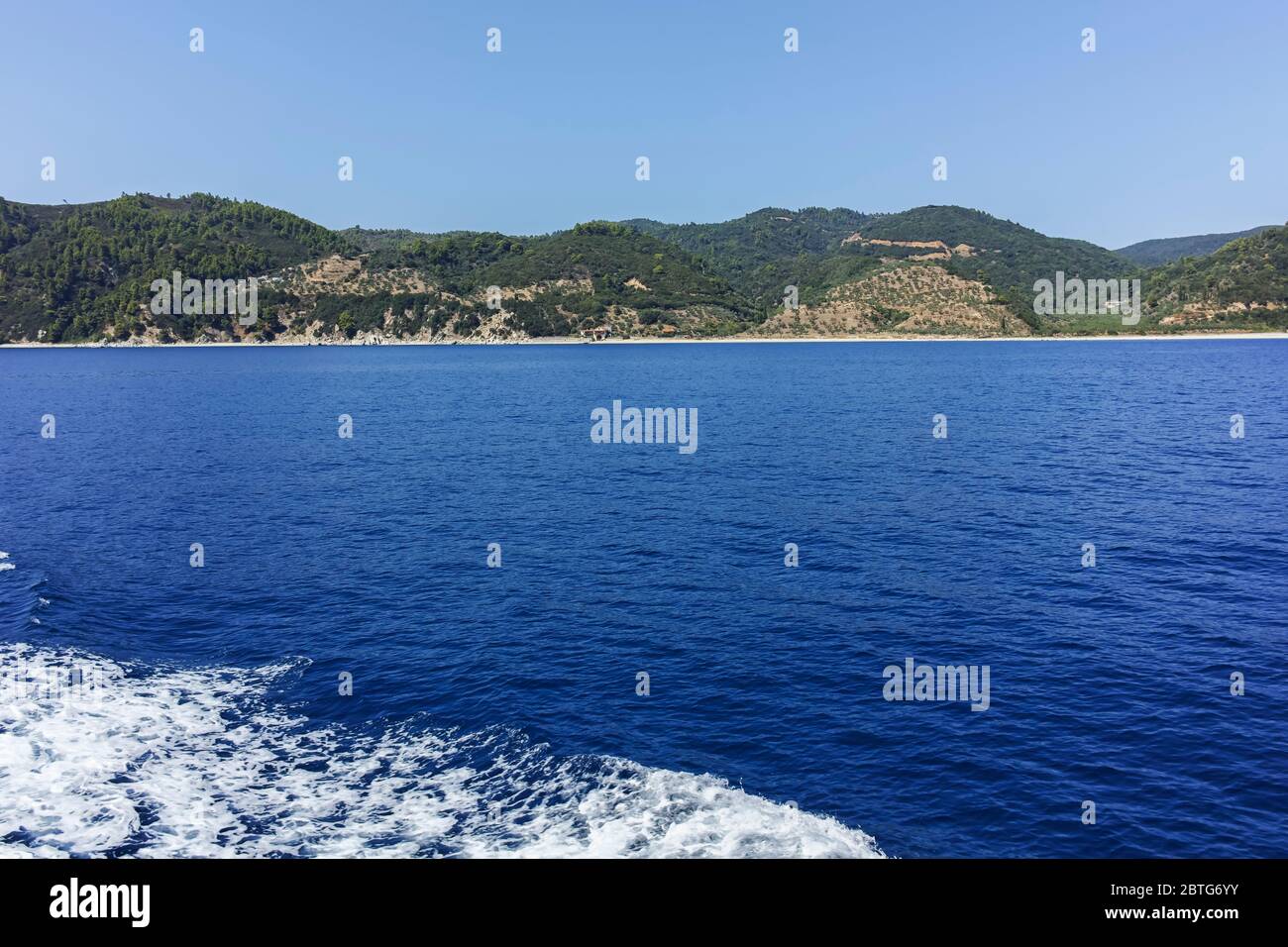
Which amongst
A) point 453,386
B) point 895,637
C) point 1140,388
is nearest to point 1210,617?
point 895,637

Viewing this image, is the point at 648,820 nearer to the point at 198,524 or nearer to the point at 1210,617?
the point at 1210,617

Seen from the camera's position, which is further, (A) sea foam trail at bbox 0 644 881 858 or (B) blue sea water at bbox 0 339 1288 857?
(B) blue sea water at bbox 0 339 1288 857

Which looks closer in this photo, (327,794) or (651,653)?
(327,794)

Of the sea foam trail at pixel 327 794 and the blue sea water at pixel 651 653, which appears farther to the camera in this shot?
the blue sea water at pixel 651 653
